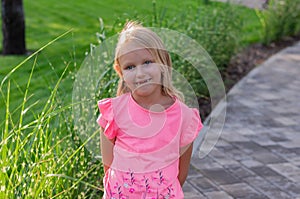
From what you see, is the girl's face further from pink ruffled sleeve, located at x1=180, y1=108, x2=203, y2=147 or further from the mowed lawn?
the mowed lawn

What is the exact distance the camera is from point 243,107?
21.4 ft

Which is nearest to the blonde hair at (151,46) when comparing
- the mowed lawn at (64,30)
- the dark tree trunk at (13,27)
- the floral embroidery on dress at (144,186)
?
the floral embroidery on dress at (144,186)

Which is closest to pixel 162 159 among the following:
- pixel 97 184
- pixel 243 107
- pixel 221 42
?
pixel 97 184

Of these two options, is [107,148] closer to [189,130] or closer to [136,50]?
[189,130]

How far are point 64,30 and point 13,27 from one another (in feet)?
4.82

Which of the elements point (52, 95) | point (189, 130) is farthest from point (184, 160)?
point (52, 95)

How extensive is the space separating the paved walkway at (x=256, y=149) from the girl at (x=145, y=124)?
1.54m

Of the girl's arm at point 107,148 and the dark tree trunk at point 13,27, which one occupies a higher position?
the girl's arm at point 107,148

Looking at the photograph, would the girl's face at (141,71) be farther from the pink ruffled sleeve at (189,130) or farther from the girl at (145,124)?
the pink ruffled sleeve at (189,130)

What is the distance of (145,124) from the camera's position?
107 inches

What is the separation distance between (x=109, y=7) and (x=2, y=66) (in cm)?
419

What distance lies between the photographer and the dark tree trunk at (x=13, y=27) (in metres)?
7.73

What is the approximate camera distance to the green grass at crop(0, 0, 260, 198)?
3.12m

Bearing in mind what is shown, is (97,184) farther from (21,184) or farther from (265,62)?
(265,62)
